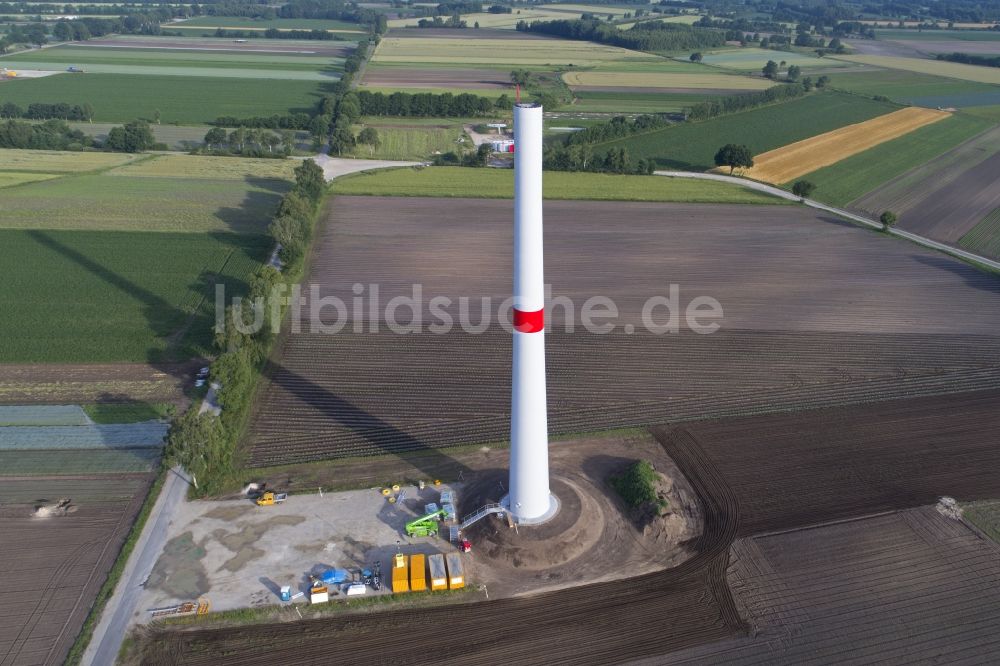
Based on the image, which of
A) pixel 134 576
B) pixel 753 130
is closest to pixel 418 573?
pixel 134 576

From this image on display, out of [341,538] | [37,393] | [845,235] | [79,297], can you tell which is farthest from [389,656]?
[845,235]

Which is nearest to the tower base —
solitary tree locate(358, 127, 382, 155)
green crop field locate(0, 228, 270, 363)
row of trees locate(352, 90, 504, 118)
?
green crop field locate(0, 228, 270, 363)

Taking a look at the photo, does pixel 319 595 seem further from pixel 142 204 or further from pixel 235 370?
pixel 142 204

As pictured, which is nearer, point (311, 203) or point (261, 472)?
point (261, 472)

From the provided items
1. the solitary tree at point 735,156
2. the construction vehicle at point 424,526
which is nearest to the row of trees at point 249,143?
the solitary tree at point 735,156

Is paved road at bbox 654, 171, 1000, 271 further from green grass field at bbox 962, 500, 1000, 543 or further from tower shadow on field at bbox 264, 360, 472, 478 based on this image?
tower shadow on field at bbox 264, 360, 472, 478

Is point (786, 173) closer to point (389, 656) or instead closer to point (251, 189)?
point (251, 189)
